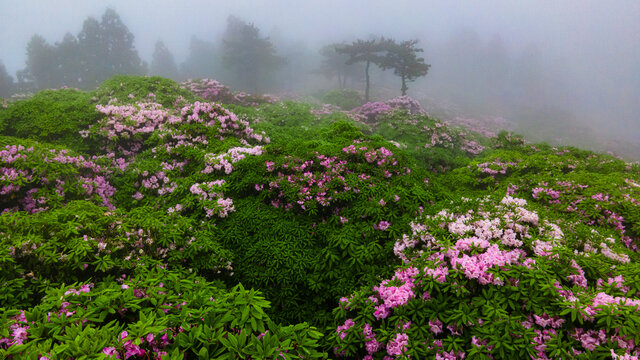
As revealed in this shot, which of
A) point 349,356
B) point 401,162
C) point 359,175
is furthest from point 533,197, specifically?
point 349,356

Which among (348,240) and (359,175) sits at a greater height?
(359,175)

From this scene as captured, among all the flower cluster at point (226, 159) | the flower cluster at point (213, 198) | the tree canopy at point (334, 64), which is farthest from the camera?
the tree canopy at point (334, 64)

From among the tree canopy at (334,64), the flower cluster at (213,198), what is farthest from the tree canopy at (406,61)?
the flower cluster at (213,198)

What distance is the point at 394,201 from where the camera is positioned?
260 inches

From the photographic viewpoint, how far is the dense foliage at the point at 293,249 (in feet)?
9.84

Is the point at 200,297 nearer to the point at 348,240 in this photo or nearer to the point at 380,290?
the point at 380,290

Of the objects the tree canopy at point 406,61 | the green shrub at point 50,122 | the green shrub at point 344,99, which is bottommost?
the green shrub at point 344,99

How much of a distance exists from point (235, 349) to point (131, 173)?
8.06 meters

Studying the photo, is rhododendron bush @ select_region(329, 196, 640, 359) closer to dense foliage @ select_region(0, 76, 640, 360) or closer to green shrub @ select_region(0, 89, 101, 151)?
dense foliage @ select_region(0, 76, 640, 360)

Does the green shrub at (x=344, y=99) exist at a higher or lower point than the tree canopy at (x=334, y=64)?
lower

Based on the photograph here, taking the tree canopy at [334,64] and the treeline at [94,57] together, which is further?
the tree canopy at [334,64]

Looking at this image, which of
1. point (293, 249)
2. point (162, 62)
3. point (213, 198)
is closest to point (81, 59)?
point (162, 62)

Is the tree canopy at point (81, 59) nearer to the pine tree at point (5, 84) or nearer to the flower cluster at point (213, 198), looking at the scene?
the pine tree at point (5, 84)

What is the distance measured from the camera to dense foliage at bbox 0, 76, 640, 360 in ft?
9.84
